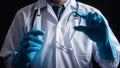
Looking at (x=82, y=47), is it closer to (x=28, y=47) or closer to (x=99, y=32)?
(x=99, y=32)

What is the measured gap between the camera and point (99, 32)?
0.99m

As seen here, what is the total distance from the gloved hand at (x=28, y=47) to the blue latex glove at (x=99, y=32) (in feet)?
0.54

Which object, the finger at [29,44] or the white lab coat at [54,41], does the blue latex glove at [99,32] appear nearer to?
the white lab coat at [54,41]

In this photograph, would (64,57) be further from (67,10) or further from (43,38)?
(67,10)

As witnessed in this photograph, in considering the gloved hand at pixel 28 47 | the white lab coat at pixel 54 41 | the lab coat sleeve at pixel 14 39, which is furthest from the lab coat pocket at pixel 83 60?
the lab coat sleeve at pixel 14 39

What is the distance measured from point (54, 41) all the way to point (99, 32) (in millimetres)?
214

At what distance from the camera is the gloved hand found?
1.00m

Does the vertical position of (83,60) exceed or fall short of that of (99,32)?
it falls short

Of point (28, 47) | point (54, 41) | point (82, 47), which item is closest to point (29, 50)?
point (28, 47)

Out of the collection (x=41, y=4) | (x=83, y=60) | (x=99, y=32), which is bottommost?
(x=83, y=60)

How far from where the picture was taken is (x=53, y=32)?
1.12 metres

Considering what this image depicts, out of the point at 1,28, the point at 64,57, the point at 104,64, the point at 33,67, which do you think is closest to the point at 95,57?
the point at 104,64

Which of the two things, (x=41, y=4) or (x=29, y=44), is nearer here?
(x=29, y=44)

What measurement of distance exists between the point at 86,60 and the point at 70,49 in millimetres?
89
